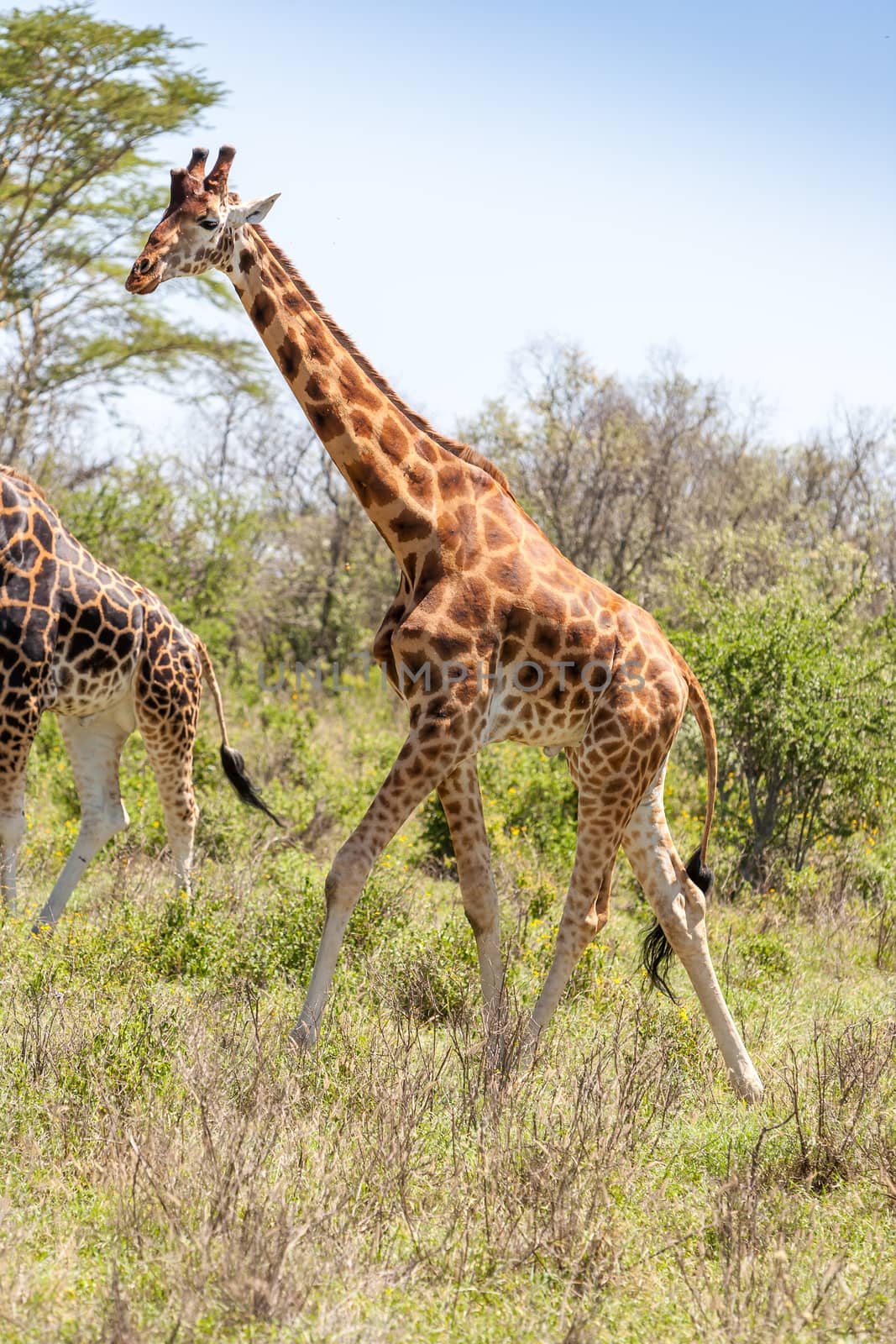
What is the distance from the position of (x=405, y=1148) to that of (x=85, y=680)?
370cm

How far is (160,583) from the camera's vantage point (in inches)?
537

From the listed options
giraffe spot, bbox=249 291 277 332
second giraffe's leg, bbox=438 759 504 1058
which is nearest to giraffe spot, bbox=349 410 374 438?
giraffe spot, bbox=249 291 277 332

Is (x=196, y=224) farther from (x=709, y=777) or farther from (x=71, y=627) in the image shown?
(x=709, y=777)

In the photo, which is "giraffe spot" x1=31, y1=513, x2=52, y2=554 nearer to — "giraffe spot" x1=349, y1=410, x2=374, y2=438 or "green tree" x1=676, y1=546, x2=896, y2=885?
"giraffe spot" x1=349, y1=410, x2=374, y2=438

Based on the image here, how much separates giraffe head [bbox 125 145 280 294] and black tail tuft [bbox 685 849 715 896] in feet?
10.3

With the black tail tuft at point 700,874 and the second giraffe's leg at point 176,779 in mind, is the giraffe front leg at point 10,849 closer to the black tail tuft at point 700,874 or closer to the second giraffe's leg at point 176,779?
the second giraffe's leg at point 176,779

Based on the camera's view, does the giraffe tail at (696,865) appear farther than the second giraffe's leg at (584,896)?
Yes

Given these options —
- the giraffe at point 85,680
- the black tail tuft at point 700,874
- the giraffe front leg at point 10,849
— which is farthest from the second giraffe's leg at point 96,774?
the black tail tuft at point 700,874

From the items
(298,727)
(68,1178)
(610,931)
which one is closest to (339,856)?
(68,1178)

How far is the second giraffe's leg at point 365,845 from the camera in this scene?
431 cm

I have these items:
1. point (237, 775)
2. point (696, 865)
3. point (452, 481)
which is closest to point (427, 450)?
point (452, 481)

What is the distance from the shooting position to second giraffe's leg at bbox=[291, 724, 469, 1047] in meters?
4.31

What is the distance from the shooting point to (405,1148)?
3.60 metres

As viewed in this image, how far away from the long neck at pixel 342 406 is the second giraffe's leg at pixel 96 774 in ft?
9.71
